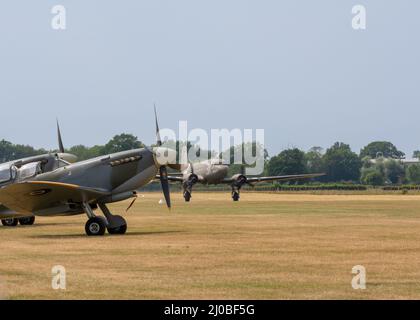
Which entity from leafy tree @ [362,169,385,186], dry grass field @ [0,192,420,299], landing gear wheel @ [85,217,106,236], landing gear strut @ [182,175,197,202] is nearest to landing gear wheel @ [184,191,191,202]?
landing gear strut @ [182,175,197,202]

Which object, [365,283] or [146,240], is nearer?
[365,283]

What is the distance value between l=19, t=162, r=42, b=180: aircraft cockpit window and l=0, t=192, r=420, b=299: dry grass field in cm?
189

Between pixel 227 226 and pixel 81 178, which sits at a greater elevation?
pixel 81 178

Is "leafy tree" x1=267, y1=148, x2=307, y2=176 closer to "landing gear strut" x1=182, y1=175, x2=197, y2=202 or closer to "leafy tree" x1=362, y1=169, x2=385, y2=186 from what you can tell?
"leafy tree" x1=362, y1=169, x2=385, y2=186

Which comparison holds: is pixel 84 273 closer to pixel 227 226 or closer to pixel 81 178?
pixel 81 178

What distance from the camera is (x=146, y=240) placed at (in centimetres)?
2442

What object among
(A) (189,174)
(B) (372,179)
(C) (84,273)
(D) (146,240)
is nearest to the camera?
(C) (84,273)

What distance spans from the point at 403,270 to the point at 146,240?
9.62 metres

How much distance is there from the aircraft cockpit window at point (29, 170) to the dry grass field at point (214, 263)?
189cm

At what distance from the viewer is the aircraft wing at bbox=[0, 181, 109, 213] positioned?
2617 cm

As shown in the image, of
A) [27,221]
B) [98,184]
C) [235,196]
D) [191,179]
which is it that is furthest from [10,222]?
[191,179]

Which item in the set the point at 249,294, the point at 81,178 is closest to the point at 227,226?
the point at 81,178

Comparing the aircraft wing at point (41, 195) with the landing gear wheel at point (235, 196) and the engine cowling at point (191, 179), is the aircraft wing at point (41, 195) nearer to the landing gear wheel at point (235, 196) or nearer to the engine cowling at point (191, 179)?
the landing gear wheel at point (235, 196)
